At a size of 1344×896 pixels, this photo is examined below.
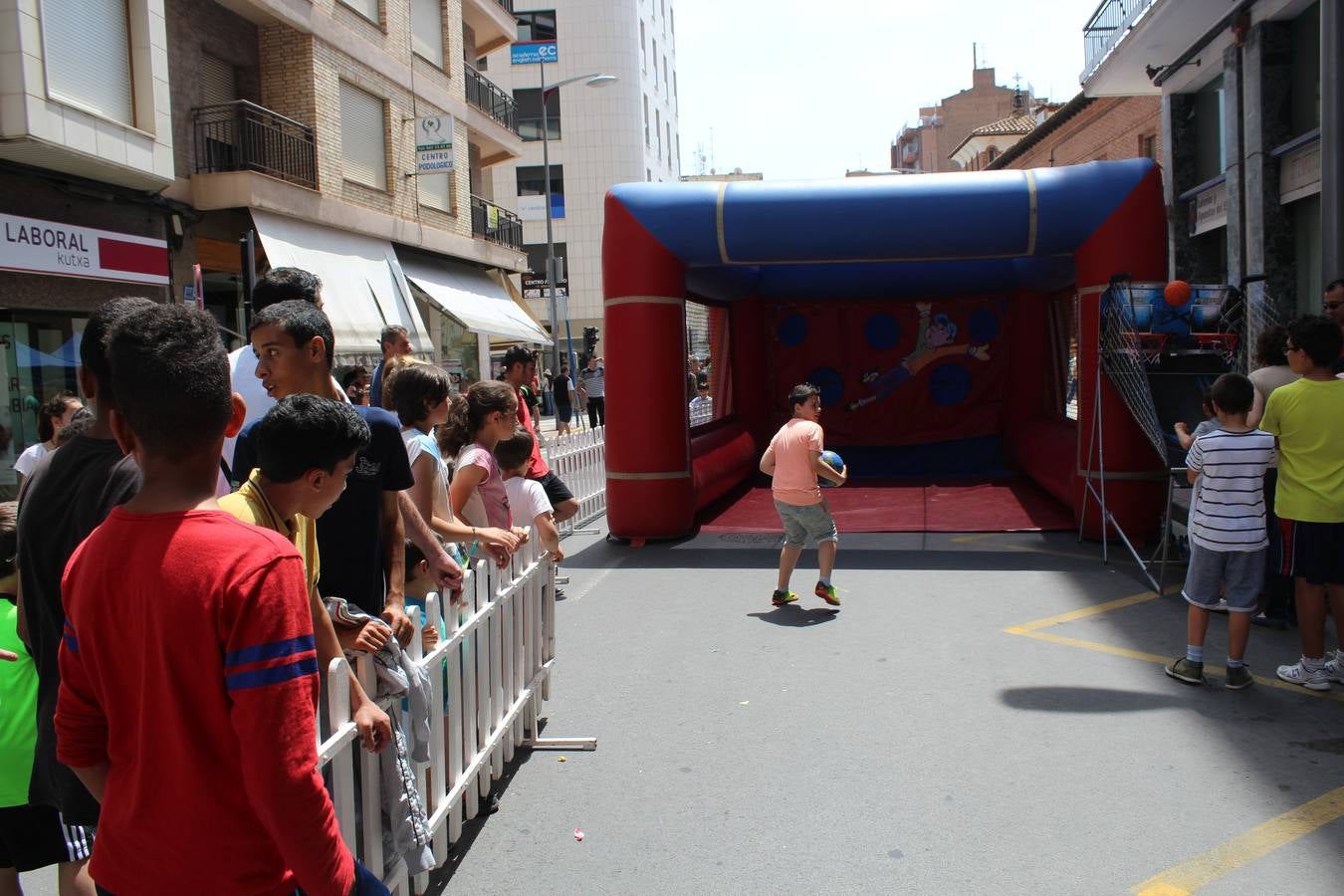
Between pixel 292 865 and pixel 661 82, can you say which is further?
pixel 661 82

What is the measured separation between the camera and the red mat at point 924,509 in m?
10.2

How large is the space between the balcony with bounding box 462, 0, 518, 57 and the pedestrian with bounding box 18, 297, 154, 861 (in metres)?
24.1

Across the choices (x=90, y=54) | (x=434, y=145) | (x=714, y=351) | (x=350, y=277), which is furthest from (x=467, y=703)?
(x=434, y=145)

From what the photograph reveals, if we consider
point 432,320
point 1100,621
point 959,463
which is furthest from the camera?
point 432,320

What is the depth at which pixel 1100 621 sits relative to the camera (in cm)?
675

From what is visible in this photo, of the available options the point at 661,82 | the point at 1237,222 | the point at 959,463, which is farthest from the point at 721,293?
the point at 661,82

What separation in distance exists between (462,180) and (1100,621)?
1878cm

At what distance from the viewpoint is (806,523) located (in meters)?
7.23

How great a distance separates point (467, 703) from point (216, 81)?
46.6 feet

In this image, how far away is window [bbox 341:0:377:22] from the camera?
1809 cm

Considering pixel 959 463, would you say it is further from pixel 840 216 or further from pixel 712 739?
pixel 712 739

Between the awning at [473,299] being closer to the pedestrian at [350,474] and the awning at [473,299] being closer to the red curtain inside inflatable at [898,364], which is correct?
the red curtain inside inflatable at [898,364]

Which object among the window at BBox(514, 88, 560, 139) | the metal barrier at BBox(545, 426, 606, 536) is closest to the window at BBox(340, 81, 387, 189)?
the metal barrier at BBox(545, 426, 606, 536)

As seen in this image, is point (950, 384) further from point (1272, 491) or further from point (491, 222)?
point (491, 222)
